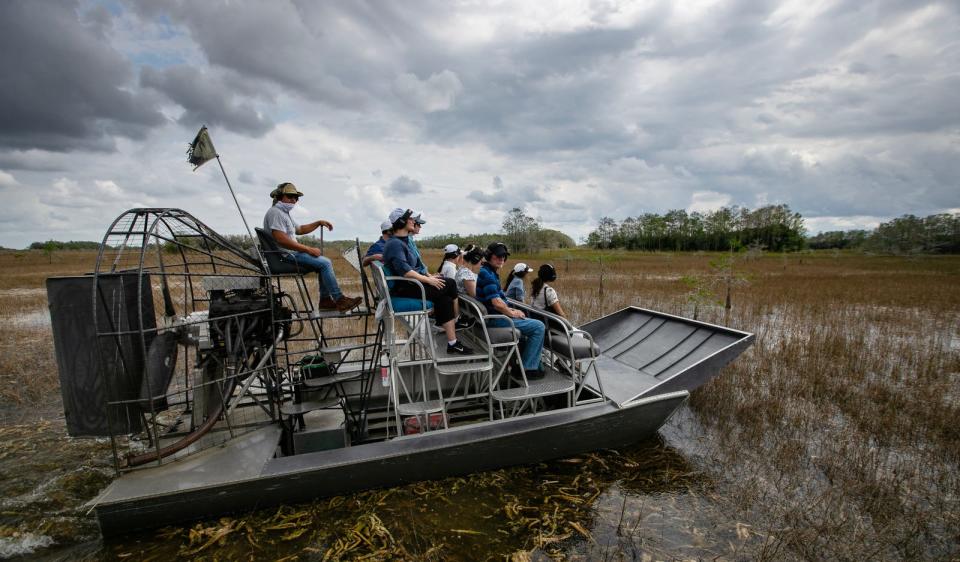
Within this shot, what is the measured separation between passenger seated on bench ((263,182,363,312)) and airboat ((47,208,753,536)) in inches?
5.3

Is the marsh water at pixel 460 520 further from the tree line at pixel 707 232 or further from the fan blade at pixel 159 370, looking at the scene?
the tree line at pixel 707 232

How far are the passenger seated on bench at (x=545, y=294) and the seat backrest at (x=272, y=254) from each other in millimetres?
3182

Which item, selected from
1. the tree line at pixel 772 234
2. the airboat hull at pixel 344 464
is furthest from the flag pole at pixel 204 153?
the tree line at pixel 772 234

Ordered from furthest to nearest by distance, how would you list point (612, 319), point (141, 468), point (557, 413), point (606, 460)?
point (612, 319) → point (606, 460) → point (557, 413) → point (141, 468)

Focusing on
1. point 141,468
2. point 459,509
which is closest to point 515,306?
point 459,509

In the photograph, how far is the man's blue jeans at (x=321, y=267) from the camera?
487cm

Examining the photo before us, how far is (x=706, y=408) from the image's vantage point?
6.70 meters

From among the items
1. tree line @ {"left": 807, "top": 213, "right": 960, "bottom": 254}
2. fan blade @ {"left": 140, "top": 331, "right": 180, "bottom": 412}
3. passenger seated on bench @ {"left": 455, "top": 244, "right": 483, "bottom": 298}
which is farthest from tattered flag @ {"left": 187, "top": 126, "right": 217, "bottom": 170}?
tree line @ {"left": 807, "top": 213, "right": 960, "bottom": 254}

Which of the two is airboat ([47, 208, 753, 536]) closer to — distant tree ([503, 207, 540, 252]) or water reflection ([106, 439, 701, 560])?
water reflection ([106, 439, 701, 560])

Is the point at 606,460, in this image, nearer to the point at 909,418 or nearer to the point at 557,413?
the point at 557,413

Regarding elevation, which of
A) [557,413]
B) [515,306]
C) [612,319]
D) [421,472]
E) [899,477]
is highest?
[515,306]

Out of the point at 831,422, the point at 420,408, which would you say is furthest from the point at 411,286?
the point at 831,422

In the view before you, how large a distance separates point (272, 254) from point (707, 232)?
8388 cm

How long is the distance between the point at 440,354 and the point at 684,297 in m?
13.7
